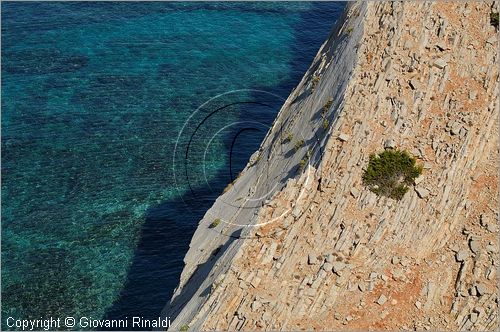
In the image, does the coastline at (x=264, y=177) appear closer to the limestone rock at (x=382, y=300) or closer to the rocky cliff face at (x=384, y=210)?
the rocky cliff face at (x=384, y=210)

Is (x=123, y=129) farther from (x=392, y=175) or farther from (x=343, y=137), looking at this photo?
(x=392, y=175)

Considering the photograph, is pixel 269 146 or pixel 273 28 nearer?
pixel 269 146

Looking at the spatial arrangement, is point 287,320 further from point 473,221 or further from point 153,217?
point 153,217

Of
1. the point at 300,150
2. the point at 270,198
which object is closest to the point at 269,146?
the point at 300,150

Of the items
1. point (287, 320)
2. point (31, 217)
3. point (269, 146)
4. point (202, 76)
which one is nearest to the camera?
point (287, 320)

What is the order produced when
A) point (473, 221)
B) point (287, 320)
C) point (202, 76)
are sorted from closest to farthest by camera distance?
point (287, 320), point (473, 221), point (202, 76)

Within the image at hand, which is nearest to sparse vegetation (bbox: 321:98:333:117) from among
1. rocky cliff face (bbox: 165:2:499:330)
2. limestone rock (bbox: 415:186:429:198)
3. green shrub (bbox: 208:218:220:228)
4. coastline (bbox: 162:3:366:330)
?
rocky cliff face (bbox: 165:2:499:330)
